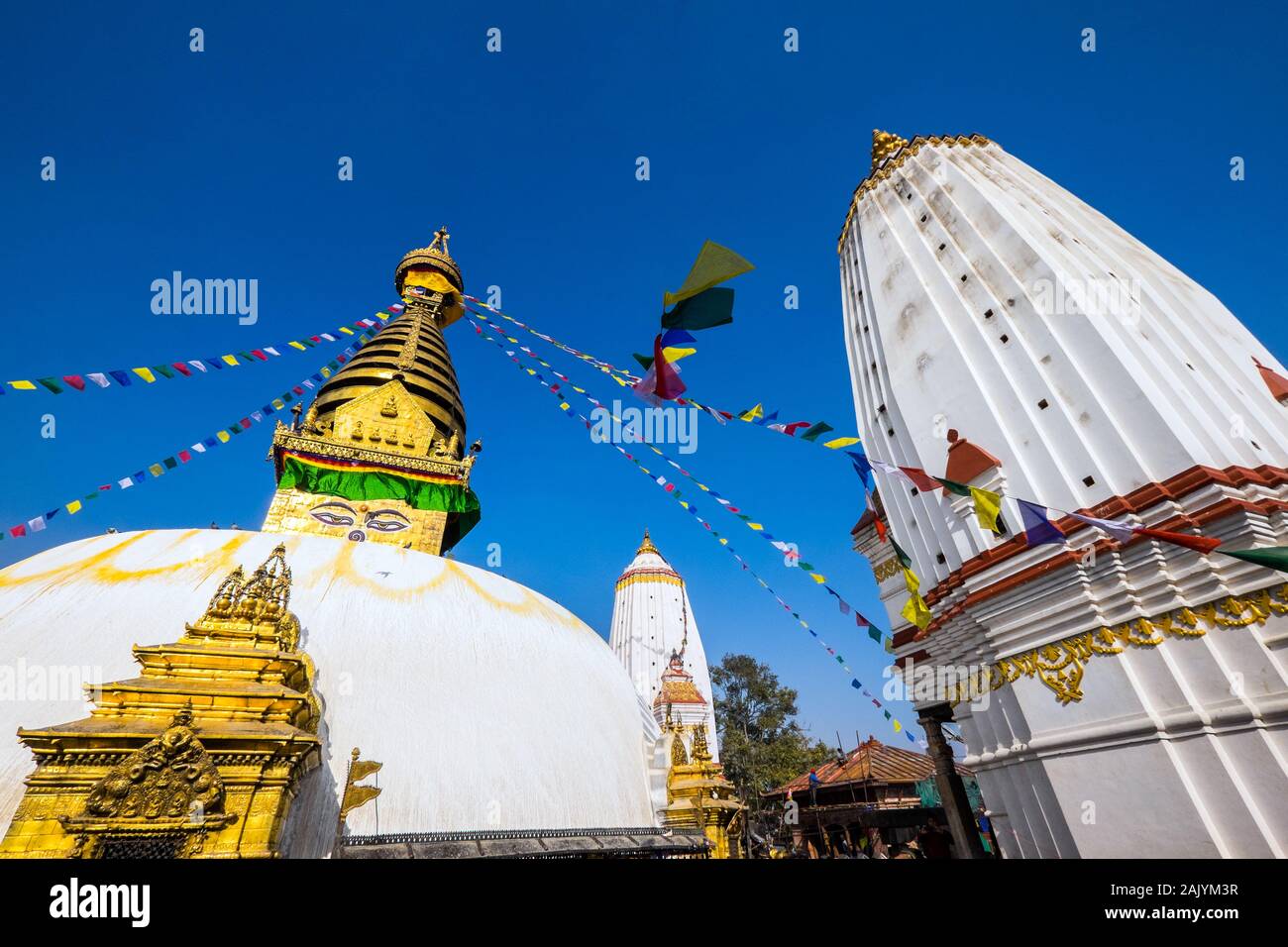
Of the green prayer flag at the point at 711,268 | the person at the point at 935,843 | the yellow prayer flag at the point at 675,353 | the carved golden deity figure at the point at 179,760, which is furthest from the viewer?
the person at the point at 935,843

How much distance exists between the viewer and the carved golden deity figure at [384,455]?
38.0 ft

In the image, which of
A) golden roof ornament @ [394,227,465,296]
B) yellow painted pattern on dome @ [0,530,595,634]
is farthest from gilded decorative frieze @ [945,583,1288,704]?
golden roof ornament @ [394,227,465,296]

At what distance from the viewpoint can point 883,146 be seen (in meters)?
12.5

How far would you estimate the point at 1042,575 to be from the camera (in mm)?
6348

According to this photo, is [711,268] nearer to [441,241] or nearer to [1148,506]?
[1148,506]

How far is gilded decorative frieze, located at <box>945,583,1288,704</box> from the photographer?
5.08 metres

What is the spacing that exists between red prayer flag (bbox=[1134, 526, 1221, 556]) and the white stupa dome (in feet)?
20.6

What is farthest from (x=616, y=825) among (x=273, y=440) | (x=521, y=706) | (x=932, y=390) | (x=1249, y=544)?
(x=273, y=440)

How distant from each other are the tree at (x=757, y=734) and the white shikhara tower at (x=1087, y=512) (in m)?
23.8

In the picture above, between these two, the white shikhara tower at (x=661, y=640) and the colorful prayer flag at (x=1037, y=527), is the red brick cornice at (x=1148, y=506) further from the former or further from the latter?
the white shikhara tower at (x=661, y=640)

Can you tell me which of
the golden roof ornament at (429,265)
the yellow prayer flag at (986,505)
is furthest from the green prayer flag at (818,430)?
the golden roof ornament at (429,265)

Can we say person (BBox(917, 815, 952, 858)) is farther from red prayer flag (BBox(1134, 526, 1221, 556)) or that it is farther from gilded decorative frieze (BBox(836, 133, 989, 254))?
gilded decorative frieze (BBox(836, 133, 989, 254))

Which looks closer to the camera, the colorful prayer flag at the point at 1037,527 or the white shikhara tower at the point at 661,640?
the colorful prayer flag at the point at 1037,527
